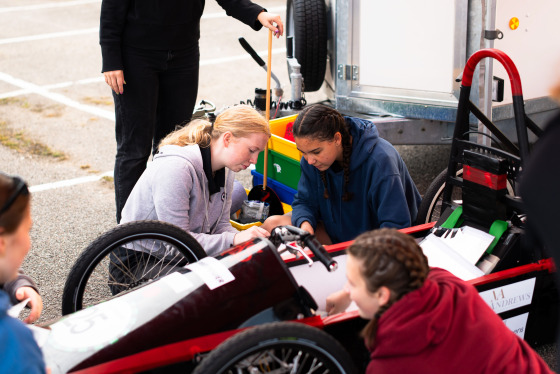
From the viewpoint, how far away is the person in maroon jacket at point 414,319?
6.93ft

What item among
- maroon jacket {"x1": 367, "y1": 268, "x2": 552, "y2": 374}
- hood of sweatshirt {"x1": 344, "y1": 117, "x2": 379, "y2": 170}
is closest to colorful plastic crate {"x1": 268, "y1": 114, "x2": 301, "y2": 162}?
hood of sweatshirt {"x1": 344, "y1": 117, "x2": 379, "y2": 170}

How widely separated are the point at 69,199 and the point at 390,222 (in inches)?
105

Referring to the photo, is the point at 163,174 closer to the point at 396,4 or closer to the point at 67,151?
the point at 396,4

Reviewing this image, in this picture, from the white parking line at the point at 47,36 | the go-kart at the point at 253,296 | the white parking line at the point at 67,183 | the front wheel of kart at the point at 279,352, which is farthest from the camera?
the white parking line at the point at 47,36

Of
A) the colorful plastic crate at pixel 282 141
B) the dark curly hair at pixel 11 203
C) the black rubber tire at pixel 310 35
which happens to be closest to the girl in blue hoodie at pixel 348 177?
the colorful plastic crate at pixel 282 141

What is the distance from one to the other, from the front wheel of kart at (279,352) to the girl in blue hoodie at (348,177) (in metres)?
1.19

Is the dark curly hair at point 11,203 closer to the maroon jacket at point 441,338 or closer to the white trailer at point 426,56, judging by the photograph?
the maroon jacket at point 441,338

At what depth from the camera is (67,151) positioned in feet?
19.6

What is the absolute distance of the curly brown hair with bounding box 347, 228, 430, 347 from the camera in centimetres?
214

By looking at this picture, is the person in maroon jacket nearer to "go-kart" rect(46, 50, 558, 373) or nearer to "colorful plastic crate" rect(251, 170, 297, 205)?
"go-kart" rect(46, 50, 558, 373)

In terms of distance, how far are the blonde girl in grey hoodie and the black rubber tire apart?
197cm

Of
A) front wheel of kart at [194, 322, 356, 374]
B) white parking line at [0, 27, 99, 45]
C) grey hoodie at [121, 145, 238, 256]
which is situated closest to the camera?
front wheel of kart at [194, 322, 356, 374]

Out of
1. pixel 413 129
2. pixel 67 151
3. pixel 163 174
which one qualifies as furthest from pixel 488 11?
pixel 67 151

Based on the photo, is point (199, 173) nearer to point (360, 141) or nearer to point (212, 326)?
point (360, 141)
